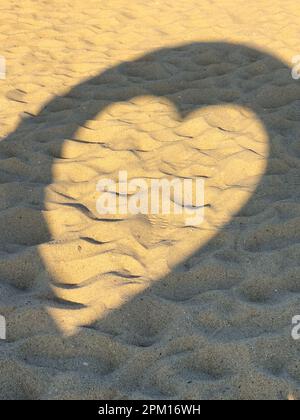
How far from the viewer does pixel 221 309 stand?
8.21ft

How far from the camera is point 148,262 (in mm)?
2801

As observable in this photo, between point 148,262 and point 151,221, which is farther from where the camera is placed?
point 151,221

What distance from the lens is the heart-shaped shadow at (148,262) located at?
222 centimetres

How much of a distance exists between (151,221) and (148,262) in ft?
1.18

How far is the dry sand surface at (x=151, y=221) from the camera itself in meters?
2.26

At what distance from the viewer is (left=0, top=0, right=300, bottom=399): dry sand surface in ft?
7.40

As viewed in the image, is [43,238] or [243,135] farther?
[243,135]

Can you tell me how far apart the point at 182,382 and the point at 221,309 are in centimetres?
44

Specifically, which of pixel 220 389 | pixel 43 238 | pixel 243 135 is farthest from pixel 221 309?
pixel 243 135

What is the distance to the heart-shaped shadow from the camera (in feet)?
7.29

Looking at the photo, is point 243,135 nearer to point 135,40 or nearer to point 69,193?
point 69,193

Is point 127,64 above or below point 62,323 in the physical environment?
above
